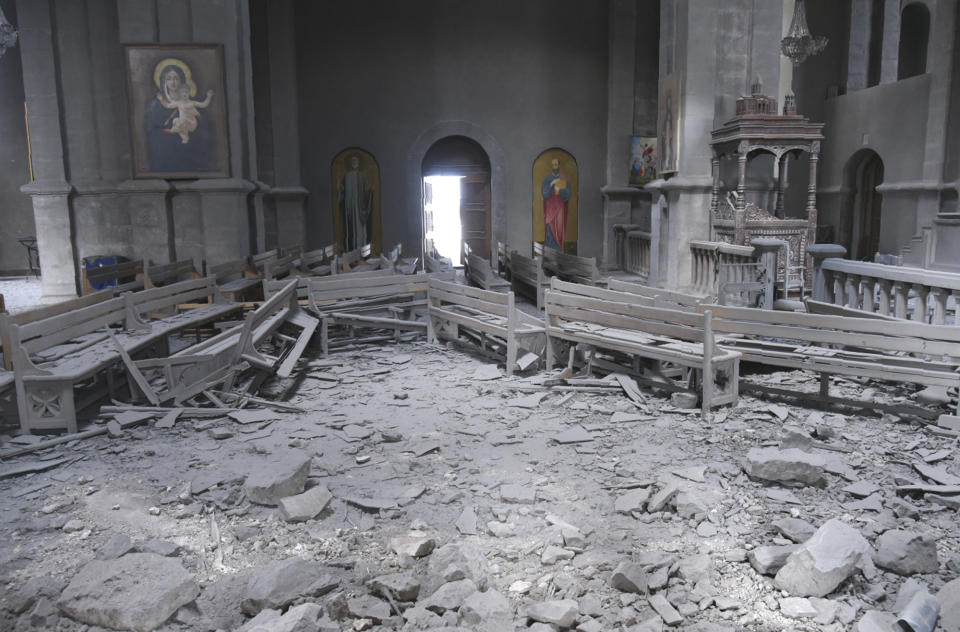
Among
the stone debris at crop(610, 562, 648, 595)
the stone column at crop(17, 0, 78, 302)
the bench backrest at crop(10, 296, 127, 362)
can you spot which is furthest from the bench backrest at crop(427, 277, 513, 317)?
the stone column at crop(17, 0, 78, 302)

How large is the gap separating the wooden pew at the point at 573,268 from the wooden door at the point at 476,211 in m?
4.74

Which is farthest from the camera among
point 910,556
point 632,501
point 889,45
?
point 889,45

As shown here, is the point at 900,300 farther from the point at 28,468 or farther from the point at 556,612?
the point at 28,468

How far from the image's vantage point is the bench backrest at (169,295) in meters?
7.72

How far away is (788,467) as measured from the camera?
472cm

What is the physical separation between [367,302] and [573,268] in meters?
4.46

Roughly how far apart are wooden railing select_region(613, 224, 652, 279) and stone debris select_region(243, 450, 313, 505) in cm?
1187

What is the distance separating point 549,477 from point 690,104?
921 centimetres

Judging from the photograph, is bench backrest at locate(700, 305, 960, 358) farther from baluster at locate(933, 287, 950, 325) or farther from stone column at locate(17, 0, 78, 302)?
stone column at locate(17, 0, 78, 302)

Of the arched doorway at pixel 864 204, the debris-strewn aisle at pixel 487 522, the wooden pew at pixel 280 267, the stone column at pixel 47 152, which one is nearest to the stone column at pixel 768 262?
the debris-strewn aisle at pixel 487 522

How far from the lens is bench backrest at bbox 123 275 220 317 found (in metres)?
7.72

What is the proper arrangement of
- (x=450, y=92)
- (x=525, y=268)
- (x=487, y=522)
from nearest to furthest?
(x=487, y=522) → (x=525, y=268) → (x=450, y=92)

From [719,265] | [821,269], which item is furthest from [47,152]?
[821,269]

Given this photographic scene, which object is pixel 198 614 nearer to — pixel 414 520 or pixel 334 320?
pixel 414 520
